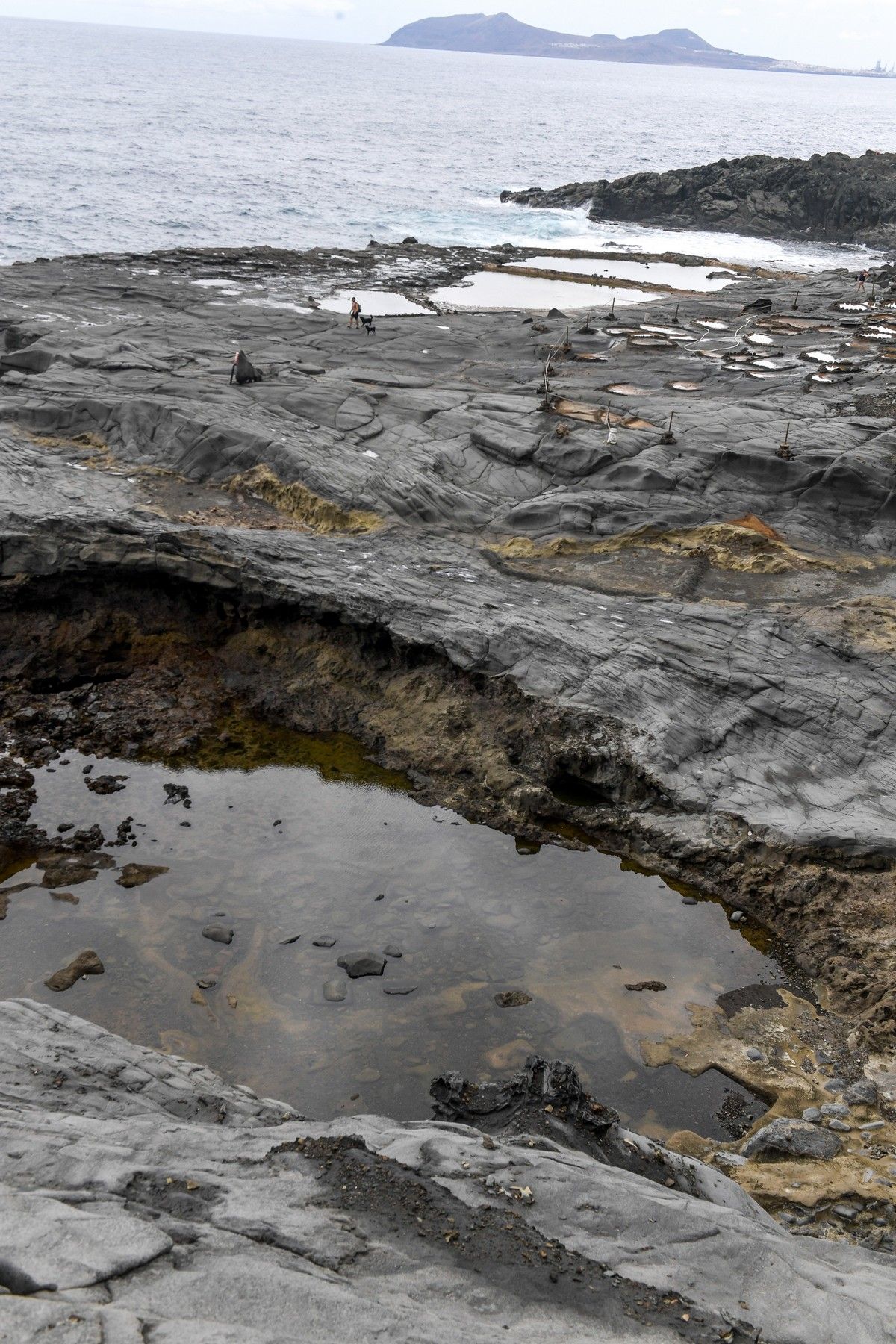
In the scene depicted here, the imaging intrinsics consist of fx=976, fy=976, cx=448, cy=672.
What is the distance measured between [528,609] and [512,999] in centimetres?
748

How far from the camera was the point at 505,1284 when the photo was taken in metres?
6.73

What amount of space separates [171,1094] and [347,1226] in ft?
10.5

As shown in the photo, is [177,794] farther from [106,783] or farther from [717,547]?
[717,547]

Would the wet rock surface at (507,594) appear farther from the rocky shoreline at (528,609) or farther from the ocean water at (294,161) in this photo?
the ocean water at (294,161)

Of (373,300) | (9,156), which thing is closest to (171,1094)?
(373,300)

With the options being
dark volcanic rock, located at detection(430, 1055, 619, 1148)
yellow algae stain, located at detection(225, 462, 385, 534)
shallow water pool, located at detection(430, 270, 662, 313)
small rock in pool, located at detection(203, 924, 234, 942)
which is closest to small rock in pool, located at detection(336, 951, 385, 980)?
small rock in pool, located at detection(203, 924, 234, 942)

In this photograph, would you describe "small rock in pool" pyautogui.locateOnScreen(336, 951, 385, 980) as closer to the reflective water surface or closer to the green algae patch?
the reflective water surface

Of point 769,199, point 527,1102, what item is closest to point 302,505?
point 527,1102

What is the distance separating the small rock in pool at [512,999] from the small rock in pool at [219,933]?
12.1 feet

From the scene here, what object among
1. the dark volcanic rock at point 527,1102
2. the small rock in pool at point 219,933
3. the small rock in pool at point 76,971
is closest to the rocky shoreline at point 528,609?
the small rock in pool at point 76,971

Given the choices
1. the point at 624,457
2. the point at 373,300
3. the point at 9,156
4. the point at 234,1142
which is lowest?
the point at 234,1142

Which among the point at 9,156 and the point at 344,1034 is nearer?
the point at 344,1034

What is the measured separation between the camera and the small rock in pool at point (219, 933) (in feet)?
43.2

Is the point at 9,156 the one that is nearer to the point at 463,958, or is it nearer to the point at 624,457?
the point at 624,457
